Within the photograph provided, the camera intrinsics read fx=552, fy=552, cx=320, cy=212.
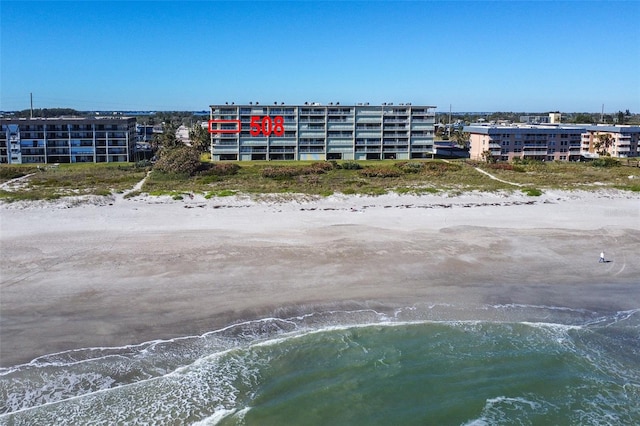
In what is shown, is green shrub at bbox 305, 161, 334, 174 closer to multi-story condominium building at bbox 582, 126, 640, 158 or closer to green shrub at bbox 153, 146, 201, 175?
green shrub at bbox 153, 146, 201, 175

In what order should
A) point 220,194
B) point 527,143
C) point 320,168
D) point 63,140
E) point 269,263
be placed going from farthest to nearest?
point 527,143
point 63,140
point 320,168
point 220,194
point 269,263

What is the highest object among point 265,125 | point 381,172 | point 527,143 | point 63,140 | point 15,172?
point 265,125

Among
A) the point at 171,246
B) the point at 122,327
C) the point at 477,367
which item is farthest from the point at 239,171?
the point at 477,367

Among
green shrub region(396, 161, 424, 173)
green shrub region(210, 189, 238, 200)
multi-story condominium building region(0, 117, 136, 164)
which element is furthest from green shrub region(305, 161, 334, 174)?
multi-story condominium building region(0, 117, 136, 164)

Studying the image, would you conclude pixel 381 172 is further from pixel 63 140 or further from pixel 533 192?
pixel 63 140

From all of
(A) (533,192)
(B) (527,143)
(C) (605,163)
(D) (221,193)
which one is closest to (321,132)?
(B) (527,143)
